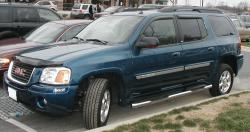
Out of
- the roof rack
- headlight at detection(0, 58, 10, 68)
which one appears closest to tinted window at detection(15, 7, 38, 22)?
headlight at detection(0, 58, 10, 68)

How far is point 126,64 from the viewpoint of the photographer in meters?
6.67

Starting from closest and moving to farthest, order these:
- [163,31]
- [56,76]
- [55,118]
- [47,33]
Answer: [56,76], [55,118], [163,31], [47,33]

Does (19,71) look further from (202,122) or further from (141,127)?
(202,122)

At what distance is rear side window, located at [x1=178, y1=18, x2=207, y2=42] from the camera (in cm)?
789

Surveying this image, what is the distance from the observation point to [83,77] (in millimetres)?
6090

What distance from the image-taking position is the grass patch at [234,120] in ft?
20.0

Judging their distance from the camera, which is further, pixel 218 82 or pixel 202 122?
pixel 218 82

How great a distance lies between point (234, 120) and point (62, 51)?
256 centimetres

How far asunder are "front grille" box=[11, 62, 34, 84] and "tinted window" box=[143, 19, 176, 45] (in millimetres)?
1903

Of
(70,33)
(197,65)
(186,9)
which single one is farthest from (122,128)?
(70,33)

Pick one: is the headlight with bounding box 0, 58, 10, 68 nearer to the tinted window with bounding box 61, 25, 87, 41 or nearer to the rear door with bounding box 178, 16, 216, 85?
the tinted window with bounding box 61, 25, 87, 41

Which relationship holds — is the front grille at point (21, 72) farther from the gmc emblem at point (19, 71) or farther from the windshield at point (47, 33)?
the windshield at point (47, 33)

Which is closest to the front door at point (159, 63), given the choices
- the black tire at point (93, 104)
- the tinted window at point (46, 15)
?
the black tire at point (93, 104)

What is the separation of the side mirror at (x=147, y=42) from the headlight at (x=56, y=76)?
1333mm
